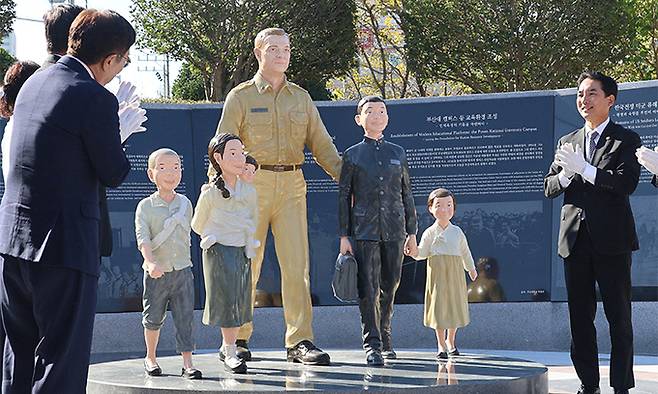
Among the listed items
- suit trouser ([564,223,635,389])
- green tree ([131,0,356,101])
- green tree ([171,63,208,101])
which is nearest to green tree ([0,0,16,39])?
green tree ([131,0,356,101])

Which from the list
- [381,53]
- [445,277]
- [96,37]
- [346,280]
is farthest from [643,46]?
[96,37]

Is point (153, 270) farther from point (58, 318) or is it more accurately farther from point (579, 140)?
point (579, 140)

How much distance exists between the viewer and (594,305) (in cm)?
648

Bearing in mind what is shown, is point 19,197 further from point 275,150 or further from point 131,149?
point 131,149

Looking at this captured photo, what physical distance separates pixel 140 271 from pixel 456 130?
11.5ft

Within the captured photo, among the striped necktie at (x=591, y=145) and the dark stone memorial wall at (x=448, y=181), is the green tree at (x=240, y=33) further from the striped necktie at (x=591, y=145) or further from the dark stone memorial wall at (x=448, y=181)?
the striped necktie at (x=591, y=145)

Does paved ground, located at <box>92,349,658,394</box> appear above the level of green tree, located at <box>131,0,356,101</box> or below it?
below

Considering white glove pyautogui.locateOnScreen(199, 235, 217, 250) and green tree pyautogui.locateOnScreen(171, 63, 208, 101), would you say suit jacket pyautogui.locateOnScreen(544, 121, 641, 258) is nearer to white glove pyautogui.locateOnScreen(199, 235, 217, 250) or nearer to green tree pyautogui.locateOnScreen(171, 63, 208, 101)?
white glove pyautogui.locateOnScreen(199, 235, 217, 250)

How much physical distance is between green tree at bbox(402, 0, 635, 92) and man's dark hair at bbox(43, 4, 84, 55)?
Result: 14.5m

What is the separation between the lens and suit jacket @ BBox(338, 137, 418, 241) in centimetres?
669

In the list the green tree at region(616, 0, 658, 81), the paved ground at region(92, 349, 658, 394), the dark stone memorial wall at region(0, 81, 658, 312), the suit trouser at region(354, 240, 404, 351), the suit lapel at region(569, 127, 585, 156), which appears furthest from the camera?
the green tree at region(616, 0, 658, 81)

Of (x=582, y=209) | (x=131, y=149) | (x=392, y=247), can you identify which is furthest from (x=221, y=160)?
(x=131, y=149)

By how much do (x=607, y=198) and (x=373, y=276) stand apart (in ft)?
5.07

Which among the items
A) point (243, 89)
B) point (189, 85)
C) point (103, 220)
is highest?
point (189, 85)
